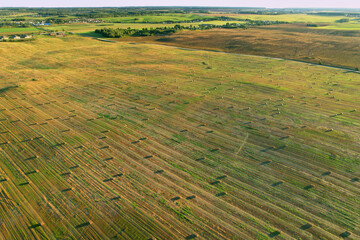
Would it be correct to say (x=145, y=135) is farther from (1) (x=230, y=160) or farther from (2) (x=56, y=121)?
(2) (x=56, y=121)

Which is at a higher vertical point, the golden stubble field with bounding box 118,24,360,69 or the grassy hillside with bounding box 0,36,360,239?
the golden stubble field with bounding box 118,24,360,69

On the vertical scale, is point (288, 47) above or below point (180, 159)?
above

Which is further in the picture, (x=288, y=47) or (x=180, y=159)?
(x=288, y=47)

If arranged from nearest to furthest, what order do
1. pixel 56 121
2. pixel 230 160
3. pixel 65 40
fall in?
1. pixel 230 160
2. pixel 56 121
3. pixel 65 40

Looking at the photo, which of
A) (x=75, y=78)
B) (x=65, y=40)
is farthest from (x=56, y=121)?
(x=65, y=40)

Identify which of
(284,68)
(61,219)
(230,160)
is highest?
(284,68)

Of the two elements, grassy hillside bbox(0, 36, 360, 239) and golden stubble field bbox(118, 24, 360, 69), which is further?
golden stubble field bbox(118, 24, 360, 69)

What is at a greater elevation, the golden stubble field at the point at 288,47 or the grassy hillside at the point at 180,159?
the golden stubble field at the point at 288,47

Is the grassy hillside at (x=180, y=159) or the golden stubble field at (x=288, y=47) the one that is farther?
the golden stubble field at (x=288, y=47)
